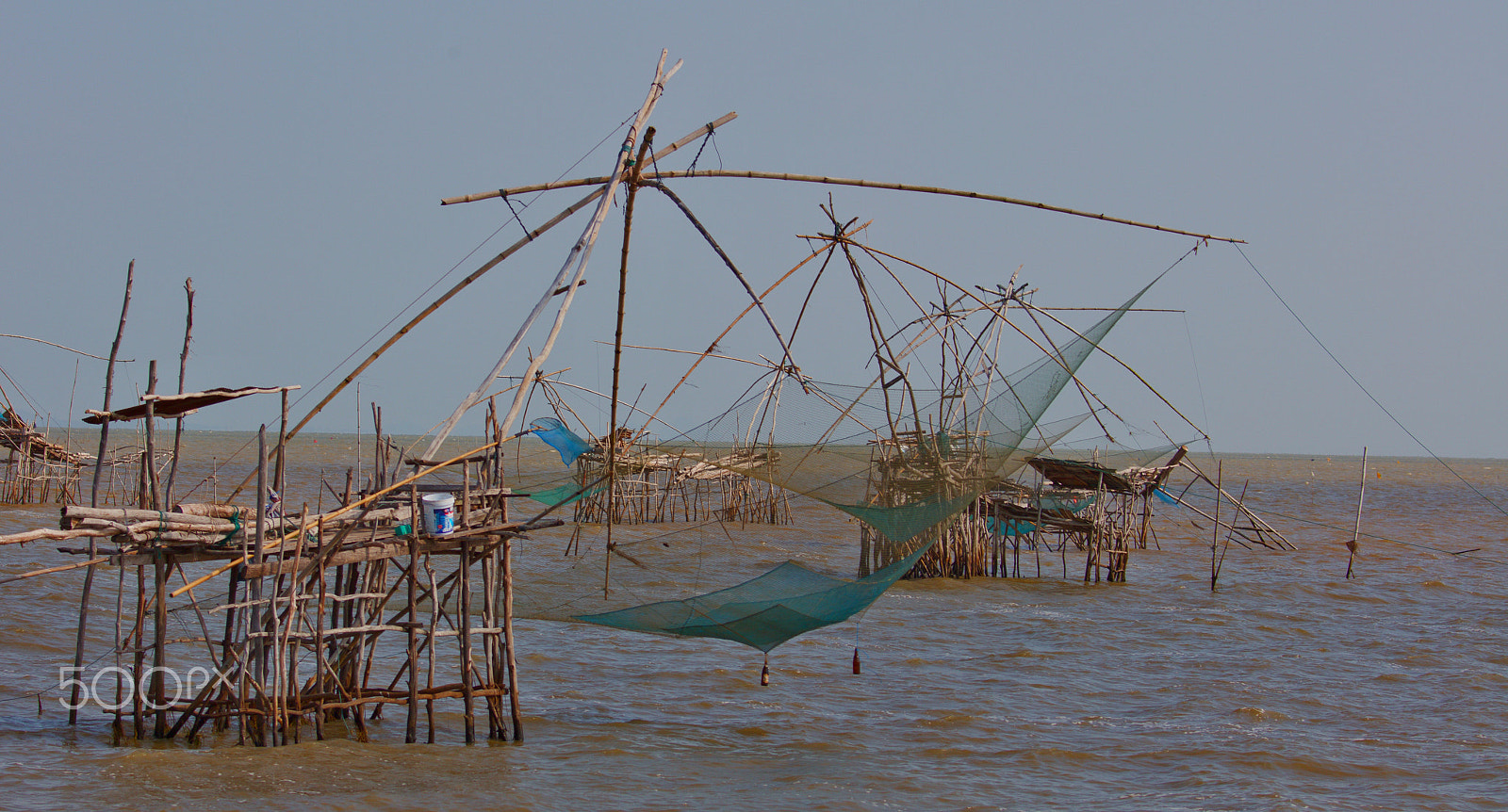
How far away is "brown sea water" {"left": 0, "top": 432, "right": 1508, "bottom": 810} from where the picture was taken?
5031 mm

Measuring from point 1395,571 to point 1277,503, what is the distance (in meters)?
15.6

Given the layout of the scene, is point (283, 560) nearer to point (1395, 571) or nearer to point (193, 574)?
point (193, 574)

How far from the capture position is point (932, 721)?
6.65 metres

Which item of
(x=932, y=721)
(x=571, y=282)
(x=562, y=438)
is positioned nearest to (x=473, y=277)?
(x=571, y=282)

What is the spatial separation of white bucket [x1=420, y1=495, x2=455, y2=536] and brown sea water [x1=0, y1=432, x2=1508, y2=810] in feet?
3.60

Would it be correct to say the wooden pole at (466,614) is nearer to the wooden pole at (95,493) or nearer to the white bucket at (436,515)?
the white bucket at (436,515)

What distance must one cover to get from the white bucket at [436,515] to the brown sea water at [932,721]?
1.10 metres

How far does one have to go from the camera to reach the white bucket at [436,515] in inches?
194

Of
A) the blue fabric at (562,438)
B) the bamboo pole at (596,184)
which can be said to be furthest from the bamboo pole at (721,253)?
the blue fabric at (562,438)

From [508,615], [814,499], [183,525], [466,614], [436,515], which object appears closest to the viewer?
[183,525]

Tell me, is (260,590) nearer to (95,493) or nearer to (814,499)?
(95,493)

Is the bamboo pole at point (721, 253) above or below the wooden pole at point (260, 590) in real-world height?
above

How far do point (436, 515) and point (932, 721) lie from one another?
3250 mm

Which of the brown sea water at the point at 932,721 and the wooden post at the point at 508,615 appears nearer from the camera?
the brown sea water at the point at 932,721
